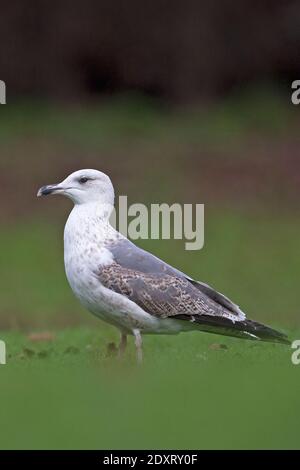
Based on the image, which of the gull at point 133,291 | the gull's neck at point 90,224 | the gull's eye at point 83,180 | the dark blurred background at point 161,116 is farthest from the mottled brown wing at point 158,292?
the dark blurred background at point 161,116

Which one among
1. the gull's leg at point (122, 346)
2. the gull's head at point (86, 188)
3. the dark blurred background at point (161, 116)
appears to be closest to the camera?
the gull's leg at point (122, 346)

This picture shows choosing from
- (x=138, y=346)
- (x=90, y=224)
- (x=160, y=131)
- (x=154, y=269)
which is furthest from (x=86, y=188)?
(x=160, y=131)

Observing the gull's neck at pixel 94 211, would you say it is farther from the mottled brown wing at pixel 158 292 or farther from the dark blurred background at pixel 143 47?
the dark blurred background at pixel 143 47

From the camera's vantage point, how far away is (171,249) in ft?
74.3

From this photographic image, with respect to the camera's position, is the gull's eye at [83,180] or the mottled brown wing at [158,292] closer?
the mottled brown wing at [158,292]

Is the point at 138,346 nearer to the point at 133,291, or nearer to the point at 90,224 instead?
the point at 133,291

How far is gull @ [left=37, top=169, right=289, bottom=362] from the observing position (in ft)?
31.6

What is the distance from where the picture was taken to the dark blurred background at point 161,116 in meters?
24.5

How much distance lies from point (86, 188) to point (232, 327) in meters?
1.48

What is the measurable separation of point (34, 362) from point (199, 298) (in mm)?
1234

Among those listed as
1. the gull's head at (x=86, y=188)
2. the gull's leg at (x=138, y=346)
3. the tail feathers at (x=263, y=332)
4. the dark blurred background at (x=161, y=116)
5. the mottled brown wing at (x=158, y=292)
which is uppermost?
the dark blurred background at (x=161, y=116)

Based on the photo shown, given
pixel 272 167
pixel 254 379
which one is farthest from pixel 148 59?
pixel 254 379

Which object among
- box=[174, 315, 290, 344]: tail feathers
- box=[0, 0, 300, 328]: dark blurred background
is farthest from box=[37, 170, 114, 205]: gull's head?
box=[0, 0, 300, 328]: dark blurred background

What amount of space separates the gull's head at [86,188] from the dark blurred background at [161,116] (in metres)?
11.8
